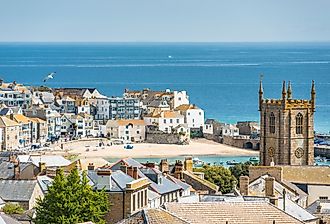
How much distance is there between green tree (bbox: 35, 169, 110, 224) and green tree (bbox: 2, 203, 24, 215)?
344 cm

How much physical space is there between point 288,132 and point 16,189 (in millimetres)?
27725

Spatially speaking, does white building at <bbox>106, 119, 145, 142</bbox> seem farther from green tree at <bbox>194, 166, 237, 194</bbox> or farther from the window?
green tree at <bbox>194, 166, 237, 194</bbox>

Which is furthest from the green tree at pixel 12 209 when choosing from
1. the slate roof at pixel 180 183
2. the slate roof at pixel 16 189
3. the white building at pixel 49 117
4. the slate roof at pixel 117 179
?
the white building at pixel 49 117

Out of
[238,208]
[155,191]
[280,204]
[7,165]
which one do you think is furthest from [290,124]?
[238,208]

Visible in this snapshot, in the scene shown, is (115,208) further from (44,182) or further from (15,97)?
(15,97)

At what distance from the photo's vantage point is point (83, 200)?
33.1 meters

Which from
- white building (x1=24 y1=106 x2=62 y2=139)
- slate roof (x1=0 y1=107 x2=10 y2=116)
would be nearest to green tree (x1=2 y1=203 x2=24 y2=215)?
slate roof (x1=0 y1=107 x2=10 y2=116)

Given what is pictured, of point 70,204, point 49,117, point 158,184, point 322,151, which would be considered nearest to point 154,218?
point 70,204

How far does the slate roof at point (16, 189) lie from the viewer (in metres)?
41.6

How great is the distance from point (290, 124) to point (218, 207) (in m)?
41.8

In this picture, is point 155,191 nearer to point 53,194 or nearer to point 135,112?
point 53,194

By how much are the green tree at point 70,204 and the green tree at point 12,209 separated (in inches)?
136

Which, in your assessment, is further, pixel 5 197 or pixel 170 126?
pixel 170 126

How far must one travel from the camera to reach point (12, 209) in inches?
1478
